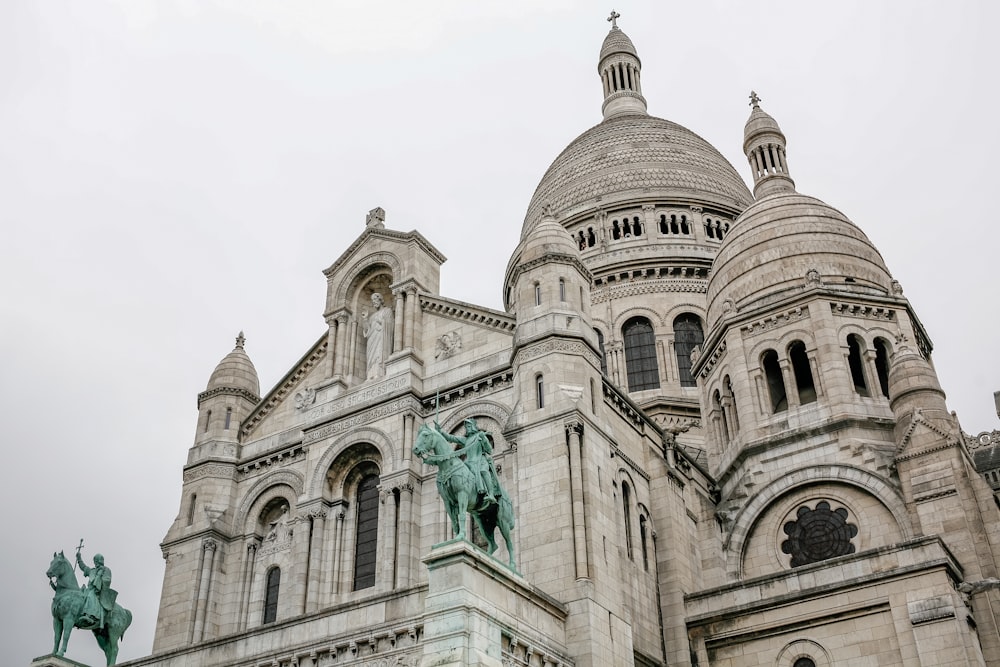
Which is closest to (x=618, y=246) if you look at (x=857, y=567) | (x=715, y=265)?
(x=715, y=265)

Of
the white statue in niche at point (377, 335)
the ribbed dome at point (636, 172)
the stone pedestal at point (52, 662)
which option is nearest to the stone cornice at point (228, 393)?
the white statue in niche at point (377, 335)

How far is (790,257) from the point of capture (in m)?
39.1

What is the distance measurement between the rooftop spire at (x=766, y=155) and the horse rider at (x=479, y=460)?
27601 mm

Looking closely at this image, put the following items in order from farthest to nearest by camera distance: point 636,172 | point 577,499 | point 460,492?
1. point 636,172
2. point 577,499
3. point 460,492

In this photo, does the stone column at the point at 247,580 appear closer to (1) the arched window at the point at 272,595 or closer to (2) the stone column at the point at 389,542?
(1) the arched window at the point at 272,595

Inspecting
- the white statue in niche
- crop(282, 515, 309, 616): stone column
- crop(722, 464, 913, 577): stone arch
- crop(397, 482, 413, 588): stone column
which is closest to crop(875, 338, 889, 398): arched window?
crop(722, 464, 913, 577): stone arch

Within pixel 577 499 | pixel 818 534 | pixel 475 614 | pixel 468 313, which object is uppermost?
pixel 468 313

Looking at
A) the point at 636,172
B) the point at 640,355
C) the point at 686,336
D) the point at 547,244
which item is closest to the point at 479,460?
the point at 547,244

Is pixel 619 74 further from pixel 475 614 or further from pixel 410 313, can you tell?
pixel 475 614

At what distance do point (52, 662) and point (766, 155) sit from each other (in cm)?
3587

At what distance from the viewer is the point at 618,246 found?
5306 cm

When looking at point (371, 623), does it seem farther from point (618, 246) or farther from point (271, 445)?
point (618, 246)

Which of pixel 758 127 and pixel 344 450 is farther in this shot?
pixel 758 127

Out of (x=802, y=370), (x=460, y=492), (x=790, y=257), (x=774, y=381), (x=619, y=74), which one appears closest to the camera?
(x=460, y=492)
